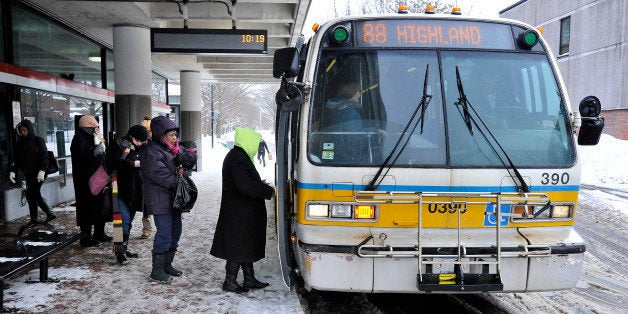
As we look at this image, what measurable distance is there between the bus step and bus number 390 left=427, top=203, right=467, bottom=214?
535mm

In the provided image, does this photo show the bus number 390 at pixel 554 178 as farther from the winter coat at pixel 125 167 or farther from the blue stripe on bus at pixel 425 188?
the winter coat at pixel 125 167

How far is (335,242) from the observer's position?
13.9ft

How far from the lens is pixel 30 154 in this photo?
26.6 ft

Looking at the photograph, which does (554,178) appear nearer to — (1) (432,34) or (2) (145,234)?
(1) (432,34)

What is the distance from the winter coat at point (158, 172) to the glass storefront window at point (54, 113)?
570 cm

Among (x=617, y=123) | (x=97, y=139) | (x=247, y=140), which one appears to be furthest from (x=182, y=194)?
(x=617, y=123)

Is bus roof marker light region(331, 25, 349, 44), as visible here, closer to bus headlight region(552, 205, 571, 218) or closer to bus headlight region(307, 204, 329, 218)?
bus headlight region(307, 204, 329, 218)

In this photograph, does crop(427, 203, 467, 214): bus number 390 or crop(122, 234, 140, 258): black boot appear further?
crop(122, 234, 140, 258): black boot

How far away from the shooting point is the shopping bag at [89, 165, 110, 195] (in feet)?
20.7

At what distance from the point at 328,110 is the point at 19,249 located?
139 inches

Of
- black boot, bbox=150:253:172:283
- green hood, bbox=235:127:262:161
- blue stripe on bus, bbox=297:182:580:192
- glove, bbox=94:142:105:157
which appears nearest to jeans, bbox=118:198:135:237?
glove, bbox=94:142:105:157

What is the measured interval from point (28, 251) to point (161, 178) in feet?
4.93

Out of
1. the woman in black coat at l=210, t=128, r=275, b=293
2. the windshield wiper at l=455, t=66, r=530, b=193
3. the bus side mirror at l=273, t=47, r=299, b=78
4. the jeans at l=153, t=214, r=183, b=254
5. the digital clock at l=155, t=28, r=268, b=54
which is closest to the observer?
the windshield wiper at l=455, t=66, r=530, b=193

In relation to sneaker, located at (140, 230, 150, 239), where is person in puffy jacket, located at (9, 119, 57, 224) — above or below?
above
